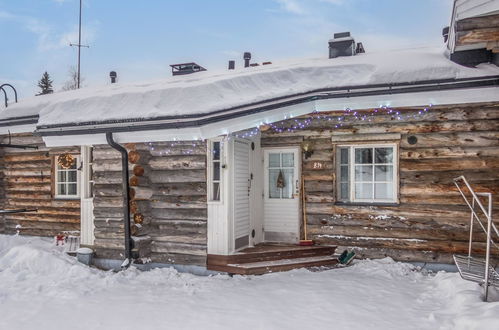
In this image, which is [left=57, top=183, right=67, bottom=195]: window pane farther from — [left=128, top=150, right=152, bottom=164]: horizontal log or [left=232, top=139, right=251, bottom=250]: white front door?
[left=232, top=139, right=251, bottom=250]: white front door

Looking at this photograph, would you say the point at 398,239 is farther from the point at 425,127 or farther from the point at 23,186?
the point at 23,186

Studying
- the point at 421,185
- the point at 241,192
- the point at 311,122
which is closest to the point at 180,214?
the point at 241,192

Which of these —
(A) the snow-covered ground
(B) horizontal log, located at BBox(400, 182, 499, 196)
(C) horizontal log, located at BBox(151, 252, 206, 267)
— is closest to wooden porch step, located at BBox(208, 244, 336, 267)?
(C) horizontal log, located at BBox(151, 252, 206, 267)

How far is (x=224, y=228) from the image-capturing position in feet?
24.3

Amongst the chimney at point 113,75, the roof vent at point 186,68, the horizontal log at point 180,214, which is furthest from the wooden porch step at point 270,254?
the chimney at point 113,75

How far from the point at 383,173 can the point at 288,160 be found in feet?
6.83

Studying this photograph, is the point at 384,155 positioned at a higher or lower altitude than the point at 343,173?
higher

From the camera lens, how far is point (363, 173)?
809 centimetres

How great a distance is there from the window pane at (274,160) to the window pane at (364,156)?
176cm

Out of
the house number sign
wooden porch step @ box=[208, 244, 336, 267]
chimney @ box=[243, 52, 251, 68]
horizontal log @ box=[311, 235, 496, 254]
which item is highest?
chimney @ box=[243, 52, 251, 68]

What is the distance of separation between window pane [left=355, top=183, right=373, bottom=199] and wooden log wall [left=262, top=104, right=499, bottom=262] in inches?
11.2

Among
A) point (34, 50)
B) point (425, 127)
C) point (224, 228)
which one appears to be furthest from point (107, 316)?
point (34, 50)

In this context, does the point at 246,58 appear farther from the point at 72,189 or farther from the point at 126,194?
the point at 126,194

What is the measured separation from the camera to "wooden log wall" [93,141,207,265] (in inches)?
301
